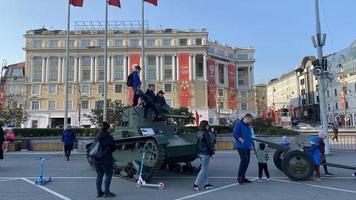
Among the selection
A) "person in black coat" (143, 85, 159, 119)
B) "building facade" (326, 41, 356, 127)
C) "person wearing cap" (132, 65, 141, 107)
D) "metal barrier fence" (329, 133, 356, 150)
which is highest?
"building facade" (326, 41, 356, 127)

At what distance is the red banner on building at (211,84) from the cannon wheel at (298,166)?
77253mm

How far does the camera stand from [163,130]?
1280 cm

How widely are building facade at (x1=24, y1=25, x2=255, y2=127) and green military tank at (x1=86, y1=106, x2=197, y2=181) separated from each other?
72.5m

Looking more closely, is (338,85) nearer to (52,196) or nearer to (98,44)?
(98,44)

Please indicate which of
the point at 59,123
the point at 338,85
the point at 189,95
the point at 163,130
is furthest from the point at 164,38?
the point at 163,130

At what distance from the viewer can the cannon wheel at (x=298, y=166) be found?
11.0 meters

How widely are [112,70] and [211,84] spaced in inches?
951

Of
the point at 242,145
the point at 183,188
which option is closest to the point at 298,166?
the point at 242,145

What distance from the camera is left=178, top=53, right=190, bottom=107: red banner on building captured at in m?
86.5

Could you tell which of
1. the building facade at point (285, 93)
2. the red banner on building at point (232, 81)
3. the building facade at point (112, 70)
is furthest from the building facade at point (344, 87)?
the building facade at point (112, 70)

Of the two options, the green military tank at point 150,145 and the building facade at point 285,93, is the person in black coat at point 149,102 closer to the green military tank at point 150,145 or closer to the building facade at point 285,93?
the green military tank at point 150,145

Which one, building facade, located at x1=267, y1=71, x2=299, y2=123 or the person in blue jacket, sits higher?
building facade, located at x1=267, y1=71, x2=299, y2=123

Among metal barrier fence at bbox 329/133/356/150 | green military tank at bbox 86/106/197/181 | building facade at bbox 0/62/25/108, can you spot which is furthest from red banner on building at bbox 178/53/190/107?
green military tank at bbox 86/106/197/181

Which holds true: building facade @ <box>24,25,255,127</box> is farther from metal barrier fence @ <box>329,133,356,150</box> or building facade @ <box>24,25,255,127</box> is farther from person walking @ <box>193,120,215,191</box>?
person walking @ <box>193,120,215,191</box>
